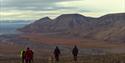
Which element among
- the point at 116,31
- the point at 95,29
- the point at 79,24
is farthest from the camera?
the point at 79,24

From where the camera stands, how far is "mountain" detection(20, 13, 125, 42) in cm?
12371

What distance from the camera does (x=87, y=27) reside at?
14812cm

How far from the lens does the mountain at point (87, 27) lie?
123713 mm

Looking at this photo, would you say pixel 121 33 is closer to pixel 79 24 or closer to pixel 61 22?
pixel 79 24

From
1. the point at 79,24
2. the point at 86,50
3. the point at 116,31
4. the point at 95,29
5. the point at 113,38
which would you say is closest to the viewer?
the point at 86,50

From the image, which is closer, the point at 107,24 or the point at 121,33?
the point at 121,33

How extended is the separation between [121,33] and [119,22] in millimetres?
22048

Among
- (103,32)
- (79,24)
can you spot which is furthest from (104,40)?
(79,24)

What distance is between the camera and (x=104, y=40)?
116875mm

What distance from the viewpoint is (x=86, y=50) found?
284ft

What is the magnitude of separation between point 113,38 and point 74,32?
1103 inches

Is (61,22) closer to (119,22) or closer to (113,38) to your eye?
(119,22)

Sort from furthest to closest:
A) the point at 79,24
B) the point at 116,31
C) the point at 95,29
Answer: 1. the point at 79,24
2. the point at 95,29
3. the point at 116,31

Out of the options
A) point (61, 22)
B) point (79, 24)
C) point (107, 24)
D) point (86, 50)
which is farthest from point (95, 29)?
point (86, 50)
